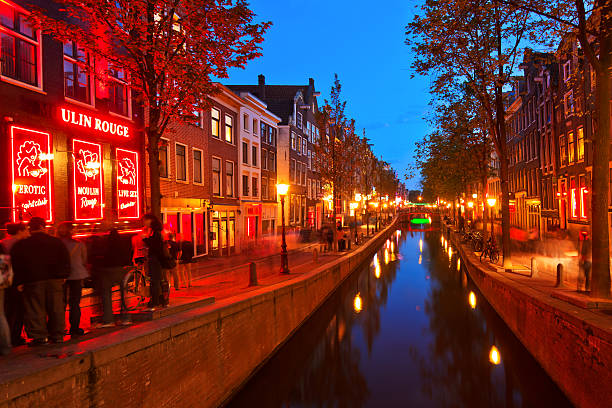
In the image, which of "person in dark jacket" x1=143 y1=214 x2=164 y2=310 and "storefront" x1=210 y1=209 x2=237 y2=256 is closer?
"person in dark jacket" x1=143 y1=214 x2=164 y2=310

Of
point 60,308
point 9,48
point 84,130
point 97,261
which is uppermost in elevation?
point 9,48

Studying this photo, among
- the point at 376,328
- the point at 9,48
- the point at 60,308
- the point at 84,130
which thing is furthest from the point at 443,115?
the point at 60,308

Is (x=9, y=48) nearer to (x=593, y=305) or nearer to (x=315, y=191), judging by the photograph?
(x=593, y=305)

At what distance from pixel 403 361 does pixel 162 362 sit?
7.82 m

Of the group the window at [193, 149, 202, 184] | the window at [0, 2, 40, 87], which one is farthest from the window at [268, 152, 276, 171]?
the window at [0, 2, 40, 87]

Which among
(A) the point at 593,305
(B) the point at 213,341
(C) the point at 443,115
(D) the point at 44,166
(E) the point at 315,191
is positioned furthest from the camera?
(E) the point at 315,191

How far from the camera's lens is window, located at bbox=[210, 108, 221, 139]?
87.4 feet

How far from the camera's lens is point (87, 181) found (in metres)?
15.2

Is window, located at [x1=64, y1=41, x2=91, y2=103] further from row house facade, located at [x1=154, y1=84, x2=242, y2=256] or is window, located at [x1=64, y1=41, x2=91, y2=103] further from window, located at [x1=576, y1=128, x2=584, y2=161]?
window, located at [x1=576, y1=128, x2=584, y2=161]

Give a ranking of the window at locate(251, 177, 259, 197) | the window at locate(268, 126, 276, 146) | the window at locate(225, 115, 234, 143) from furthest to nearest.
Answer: the window at locate(268, 126, 276, 146) → the window at locate(251, 177, 259, 197) → the window at locate(225, 115, 234, 143)

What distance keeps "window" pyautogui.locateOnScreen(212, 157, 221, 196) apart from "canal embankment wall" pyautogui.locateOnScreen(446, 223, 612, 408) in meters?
18.7

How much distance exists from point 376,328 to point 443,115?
20.5 meters

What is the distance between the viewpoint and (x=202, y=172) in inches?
985

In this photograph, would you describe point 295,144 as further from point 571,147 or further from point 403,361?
point 403,361
